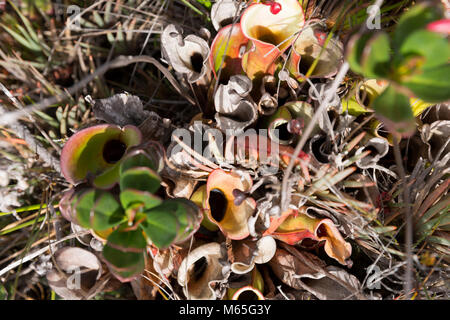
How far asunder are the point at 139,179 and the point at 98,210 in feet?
0.45

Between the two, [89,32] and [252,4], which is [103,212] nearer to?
[252,4]

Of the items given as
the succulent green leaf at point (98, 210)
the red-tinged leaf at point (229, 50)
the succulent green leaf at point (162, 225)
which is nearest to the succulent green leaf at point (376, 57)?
the red-tinged leaf at point (229, 50)

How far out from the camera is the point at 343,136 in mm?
1205

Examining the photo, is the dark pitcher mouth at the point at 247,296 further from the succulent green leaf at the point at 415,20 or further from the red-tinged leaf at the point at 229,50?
the succulent green leaf at the point at 415,20

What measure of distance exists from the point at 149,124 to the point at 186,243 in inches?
18.6

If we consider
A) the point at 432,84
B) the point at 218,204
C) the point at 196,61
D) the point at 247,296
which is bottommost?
the point at 247,296

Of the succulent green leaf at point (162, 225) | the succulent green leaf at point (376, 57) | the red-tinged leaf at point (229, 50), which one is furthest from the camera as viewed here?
the red-tinged leaf at point (229, 50)

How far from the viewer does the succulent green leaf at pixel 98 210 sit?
0.90 m

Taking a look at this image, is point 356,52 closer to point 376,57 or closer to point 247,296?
point 376,57

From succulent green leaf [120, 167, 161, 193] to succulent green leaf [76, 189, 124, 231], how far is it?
0.06m

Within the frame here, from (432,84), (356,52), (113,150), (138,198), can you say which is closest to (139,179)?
(138,198)

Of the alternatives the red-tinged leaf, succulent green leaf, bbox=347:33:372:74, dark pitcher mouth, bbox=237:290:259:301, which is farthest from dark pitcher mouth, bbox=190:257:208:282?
succulent green leaf, bbox=347:33:372:74

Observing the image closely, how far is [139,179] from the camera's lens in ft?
3.01

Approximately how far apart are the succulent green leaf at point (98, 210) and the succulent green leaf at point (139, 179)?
0.06m
